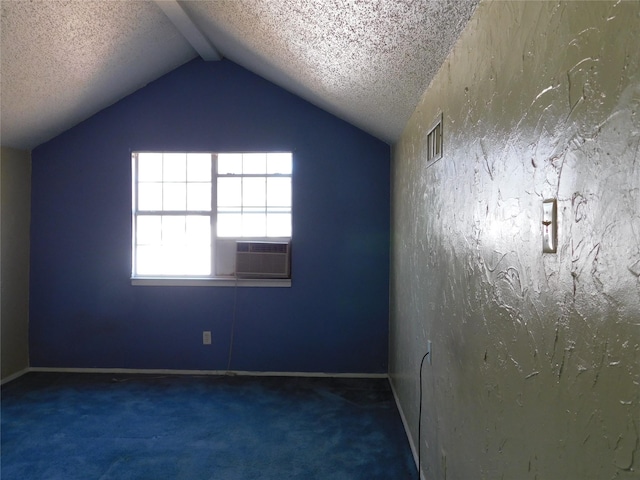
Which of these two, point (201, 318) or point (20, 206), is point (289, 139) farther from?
point (20, 206)

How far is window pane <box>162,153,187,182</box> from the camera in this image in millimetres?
4578

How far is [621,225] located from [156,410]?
358 cm

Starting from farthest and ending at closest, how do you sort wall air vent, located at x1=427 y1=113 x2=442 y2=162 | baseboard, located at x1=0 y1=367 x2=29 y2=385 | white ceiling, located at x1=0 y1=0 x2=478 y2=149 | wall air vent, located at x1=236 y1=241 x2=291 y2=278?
wall air vent, located at x1=236 y1=241 x2=291 y2=278, baseboard, located at x1=0 y1=367 x2=29 y2=385, wall air vent, located at x1=427 y1=113 x2=442 y2=162, white ceiling, located at x1=0 y1=0 x2=478 y2=149

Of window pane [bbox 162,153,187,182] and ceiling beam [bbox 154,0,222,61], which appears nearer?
ceiling beam [bbox 154,0,222,61]

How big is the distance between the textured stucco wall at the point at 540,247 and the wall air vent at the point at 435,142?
111 millimetres

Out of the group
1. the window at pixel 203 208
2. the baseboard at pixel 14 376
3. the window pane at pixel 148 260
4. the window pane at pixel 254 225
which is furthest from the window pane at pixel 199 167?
the baseboard at pixel 14 376

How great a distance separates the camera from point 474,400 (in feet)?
5.12

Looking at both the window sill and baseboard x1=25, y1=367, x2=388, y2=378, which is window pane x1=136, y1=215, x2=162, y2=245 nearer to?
the window sill

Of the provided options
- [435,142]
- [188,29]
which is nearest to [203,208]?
[188,29]

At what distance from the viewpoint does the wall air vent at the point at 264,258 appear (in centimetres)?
442

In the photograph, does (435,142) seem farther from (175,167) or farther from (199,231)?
(175,167)

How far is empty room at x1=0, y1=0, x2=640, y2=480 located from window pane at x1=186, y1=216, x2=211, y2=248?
0.02 meters

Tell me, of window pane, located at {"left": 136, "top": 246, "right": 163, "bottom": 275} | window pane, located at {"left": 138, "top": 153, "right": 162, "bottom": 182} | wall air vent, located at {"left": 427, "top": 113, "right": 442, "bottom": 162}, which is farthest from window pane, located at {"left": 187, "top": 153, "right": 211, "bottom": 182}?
wall air vent, located at {"left": 427, "top": 113, "right": 442, "bottom": 162}

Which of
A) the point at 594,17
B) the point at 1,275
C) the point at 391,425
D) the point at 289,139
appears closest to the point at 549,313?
the point at 594,17
